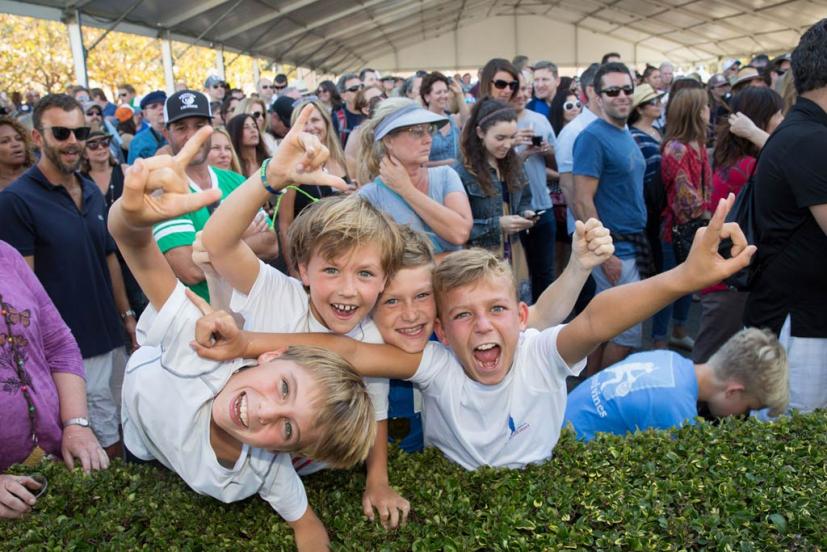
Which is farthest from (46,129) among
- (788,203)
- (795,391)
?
(795,391)

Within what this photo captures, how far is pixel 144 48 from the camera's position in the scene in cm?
1869

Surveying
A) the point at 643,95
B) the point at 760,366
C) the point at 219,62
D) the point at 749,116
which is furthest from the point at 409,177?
the point at 219,62

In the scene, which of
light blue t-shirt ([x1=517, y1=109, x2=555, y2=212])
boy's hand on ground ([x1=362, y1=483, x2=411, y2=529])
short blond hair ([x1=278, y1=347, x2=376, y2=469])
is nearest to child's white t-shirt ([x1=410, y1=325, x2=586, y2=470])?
boy's hand on ground ([x1=362, y1=483, x2=411, y2=529])

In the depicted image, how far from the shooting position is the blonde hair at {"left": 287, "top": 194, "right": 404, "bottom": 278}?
7.43ft

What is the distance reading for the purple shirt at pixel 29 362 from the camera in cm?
256

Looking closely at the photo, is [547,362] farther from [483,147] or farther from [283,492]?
[483,147]

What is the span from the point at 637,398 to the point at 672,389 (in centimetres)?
19

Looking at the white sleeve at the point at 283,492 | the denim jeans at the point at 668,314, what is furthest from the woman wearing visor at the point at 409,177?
the denim jeans at the point at 668,314

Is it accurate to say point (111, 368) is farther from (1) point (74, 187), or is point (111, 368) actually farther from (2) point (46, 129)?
(2) point (46, 129)

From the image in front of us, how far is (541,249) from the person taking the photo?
20.2 feet

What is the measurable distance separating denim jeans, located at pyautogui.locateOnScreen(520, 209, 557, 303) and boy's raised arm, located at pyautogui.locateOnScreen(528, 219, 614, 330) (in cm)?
314

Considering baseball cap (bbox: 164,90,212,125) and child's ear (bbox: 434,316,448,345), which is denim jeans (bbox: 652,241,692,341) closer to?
child's ear (bbox: 434,316,448,345)

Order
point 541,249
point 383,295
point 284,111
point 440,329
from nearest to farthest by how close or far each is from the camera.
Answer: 1. point 383,295
2. point 440,329
3. point 541,249
4. point 284,111

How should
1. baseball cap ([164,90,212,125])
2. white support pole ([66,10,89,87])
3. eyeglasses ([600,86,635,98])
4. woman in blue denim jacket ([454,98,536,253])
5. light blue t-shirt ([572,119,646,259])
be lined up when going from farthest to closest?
white support pole ([66,10,89,87]) < eyeglasses ([600,86,635,98]) < light blue t-shirt ([572,119,646,259]) < woman in blue denim jacket ([454,98,536,253]) < baseball cap ([164,90,212,125])
